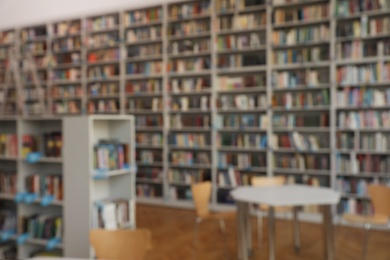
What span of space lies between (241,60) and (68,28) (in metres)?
3.85

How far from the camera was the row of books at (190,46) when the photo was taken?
687cm

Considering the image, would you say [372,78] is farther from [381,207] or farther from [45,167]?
[45,167]

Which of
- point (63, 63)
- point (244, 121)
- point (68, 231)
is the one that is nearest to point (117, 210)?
point (68, 231)

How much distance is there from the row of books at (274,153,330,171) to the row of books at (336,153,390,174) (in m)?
0.21

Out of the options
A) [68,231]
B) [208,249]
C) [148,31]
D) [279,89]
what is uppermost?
[148,31]

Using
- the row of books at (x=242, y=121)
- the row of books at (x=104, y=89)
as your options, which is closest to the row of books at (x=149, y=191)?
the row of books at (x=242, y=121)

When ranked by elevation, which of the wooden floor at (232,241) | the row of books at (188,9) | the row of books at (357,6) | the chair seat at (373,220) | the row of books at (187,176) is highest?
the row of books at (188,9)

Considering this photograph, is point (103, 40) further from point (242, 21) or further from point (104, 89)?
point (242, 21)

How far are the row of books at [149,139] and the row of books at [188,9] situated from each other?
2161 millimetres

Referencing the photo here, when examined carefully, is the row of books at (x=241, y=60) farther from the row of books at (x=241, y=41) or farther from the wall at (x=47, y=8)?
the wall at (x=47, y=8)

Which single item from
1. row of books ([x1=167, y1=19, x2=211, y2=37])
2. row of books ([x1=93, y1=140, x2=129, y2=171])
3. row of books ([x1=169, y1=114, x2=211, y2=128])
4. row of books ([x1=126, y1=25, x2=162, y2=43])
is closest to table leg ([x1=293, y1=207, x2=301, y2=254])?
row of books ([x1=93, y1=140, x2=129, y2=171])

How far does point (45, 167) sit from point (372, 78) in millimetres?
4461

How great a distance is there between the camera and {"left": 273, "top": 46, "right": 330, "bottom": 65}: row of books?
595 centimetres

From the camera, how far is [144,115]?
296 inches
